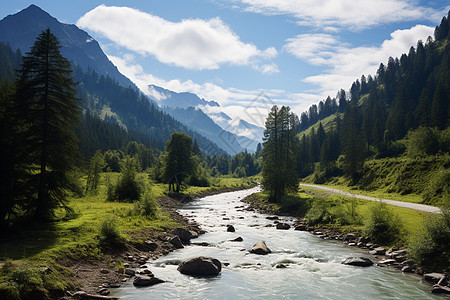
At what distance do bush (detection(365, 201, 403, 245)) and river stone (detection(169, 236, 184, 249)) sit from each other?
2008cm

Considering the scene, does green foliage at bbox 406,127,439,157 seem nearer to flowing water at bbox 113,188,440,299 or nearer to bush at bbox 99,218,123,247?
flowing water at bbox 113,188,440,299

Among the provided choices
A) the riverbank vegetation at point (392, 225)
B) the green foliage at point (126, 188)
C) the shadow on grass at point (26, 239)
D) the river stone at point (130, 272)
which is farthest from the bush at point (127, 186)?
the river stone at point (130, 272)

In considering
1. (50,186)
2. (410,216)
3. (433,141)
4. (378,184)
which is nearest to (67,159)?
(50,186)

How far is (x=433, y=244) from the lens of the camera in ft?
67.2

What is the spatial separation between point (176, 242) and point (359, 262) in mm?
17096

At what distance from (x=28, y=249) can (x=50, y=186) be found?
7578 mm

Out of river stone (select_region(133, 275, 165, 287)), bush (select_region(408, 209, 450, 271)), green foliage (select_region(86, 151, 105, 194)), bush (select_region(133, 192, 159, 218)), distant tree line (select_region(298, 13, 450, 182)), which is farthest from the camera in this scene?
distant tree line (select_region(298, 13, 450, 182))

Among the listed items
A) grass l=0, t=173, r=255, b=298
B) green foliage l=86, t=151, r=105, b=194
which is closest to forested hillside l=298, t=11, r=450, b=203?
grass l=0, t=173, r=255, b=298

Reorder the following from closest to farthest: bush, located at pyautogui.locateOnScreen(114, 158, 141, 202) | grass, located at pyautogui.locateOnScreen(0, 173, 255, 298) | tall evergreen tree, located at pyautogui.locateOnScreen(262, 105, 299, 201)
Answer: grass, located at pyautogui.locateOnScreen(0, 173, 255, 298)
bush, located at pyautogui.locateOnScreen(114, 158, 141, 202)
tall evergreen tree, located at pyautogui.locateOnScreen(262, 105, 299, 201)

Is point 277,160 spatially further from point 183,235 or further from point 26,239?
point 26,239

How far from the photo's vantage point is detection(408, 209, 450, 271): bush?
789 inches

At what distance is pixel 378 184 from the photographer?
7319 cm

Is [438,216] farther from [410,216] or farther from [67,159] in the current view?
[67,159]

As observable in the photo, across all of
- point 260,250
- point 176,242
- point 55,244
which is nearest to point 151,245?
point 176,242
